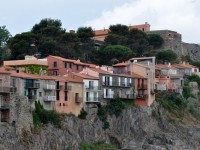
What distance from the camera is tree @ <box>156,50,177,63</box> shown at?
8851cm

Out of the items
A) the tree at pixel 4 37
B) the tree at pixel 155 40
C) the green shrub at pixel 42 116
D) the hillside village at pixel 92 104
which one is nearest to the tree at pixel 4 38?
the tree at pixel 4 37

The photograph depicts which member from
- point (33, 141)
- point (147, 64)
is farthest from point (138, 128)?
point (33, 141)

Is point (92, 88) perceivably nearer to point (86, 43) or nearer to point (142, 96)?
point (142, 96)

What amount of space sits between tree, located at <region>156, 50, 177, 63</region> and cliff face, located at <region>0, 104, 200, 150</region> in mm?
22210

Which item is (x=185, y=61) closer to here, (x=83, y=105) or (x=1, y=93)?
(x=83, y=105)

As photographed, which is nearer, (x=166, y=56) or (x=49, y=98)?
(x=49, y=98)

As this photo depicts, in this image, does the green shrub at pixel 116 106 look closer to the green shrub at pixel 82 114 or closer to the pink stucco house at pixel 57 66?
the green shrub at pixel 82 114

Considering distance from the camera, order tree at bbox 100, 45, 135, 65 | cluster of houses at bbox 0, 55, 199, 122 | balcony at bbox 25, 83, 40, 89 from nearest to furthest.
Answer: cluster of houses at bbox 0, 55, 199, 122
balcony at bbox 25, 83, 40, 89
tree at bbox 100, 45, 135, 65

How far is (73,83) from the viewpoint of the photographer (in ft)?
178

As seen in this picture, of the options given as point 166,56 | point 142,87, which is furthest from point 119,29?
point 142,87

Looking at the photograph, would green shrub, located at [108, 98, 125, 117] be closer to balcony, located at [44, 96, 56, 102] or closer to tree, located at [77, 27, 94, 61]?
balcony, located at [44, 96, 56, 102]

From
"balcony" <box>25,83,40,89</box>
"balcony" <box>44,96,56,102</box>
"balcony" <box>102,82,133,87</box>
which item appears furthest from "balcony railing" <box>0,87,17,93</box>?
"balcony" <box>102,82,133,87</box>

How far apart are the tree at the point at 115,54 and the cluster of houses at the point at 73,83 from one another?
5.51 metres

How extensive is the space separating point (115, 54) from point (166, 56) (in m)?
14.2
